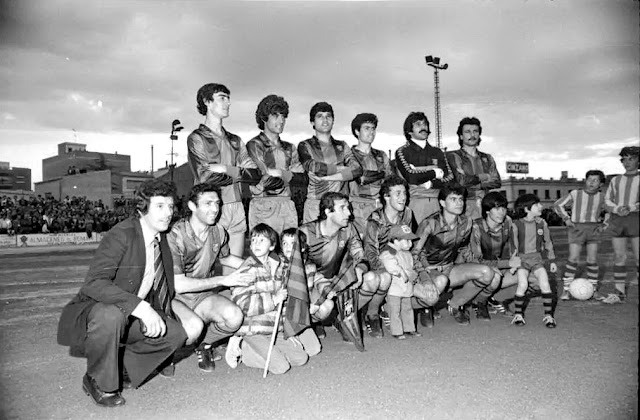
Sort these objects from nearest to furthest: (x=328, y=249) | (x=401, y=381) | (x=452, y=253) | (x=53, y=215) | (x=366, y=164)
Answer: (x=401, y=381) < (x=328, y=249) < (x=452, y=253) < (x=366, y=164) < (x=53, y=215)

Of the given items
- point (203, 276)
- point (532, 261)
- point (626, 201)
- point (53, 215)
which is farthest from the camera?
point (53, 215)

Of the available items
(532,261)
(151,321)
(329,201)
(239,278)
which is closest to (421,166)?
(532,261)

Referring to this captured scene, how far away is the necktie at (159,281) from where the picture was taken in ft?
11.5

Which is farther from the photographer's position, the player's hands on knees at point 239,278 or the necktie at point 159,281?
the player's hands on knees at point 239,278

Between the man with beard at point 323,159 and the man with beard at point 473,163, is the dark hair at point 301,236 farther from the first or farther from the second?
the man with beard at point 473,163

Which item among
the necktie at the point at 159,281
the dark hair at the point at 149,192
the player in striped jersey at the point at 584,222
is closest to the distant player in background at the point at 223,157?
the dark hair at the point at 149,192

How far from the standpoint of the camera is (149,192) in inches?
136

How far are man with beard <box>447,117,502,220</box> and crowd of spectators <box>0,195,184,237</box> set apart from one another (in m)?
14.9

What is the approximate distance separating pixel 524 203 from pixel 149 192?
427cm

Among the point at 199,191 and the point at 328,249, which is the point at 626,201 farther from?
the point at 199,191

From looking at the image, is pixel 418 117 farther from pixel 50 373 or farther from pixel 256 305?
pixel 50 373

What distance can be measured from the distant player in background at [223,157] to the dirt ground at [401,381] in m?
1.43

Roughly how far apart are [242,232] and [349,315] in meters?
1.42

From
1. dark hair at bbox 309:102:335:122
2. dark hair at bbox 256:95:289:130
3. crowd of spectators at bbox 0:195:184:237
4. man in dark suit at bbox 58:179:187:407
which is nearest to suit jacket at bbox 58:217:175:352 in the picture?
man in dark suit at bbox 58:179:187:407
